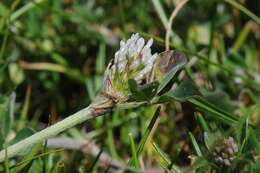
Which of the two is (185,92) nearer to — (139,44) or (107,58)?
(139,44)

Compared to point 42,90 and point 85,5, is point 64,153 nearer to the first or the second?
point 42,90

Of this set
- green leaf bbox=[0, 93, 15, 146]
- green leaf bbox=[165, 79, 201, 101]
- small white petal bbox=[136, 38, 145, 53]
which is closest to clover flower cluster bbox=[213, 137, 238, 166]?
green leaf bbox=[165, 79, 201, 101]

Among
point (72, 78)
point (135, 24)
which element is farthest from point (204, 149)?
point (135, 24)

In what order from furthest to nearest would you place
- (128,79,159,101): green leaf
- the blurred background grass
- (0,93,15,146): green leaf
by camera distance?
the blurred background grass → (0,93,15,146): green leaf → (128,79,159,101): green leaf

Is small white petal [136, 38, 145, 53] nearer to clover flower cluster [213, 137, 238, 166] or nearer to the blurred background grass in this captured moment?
clover flower cluster [213, 137, 238, 166]

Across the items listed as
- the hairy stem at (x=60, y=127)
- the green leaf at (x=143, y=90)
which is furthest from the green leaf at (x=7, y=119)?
the green leaf at (x=143, y=90)
